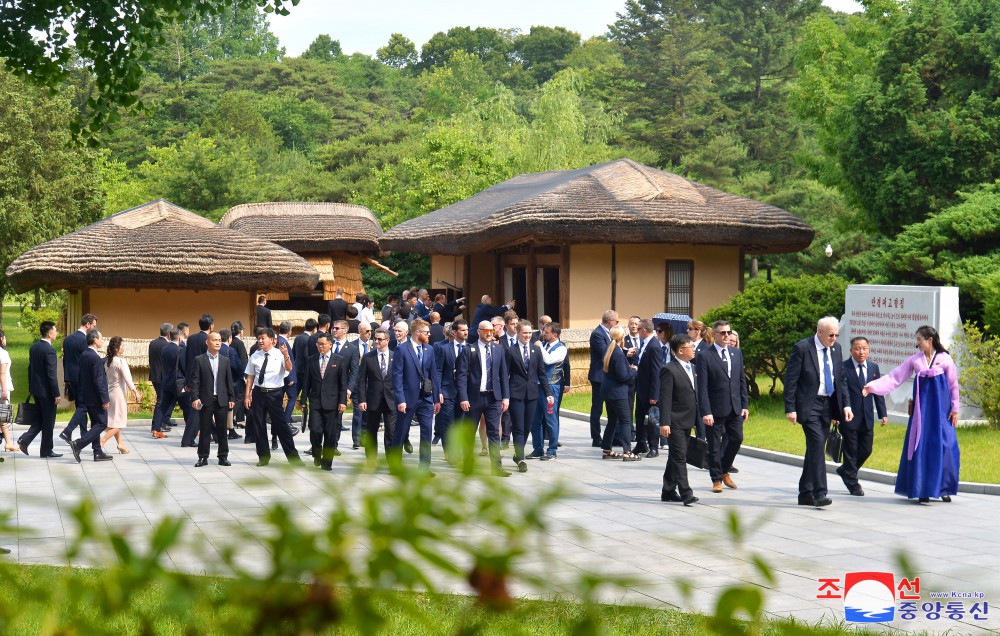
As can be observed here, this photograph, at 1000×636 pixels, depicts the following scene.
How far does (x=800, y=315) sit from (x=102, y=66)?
526 inches

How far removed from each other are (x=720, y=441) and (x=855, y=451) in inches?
61.6

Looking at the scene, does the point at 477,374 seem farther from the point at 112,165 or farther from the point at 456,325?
the point at 112,165

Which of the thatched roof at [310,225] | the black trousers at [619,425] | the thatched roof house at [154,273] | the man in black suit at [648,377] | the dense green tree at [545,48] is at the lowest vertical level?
the black trousers at [619,425]

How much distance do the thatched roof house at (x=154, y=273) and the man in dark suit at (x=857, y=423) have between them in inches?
636

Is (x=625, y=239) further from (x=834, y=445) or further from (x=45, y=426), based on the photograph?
(x=834, y=445)

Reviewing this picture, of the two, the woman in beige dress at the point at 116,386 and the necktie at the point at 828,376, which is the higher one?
the necktie at the point at 828,376

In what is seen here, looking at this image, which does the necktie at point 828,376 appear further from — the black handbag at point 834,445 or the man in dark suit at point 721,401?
the man in dark suit at point 721,401

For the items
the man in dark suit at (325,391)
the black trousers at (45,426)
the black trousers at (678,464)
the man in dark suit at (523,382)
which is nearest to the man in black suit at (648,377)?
the man in dark suit at (523,382)

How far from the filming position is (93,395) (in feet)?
51.3

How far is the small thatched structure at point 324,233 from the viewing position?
39.3 m

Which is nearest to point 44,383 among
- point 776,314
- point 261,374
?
point 261,374

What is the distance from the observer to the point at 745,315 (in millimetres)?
20734

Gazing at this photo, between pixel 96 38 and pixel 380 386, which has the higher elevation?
pixel 96 38

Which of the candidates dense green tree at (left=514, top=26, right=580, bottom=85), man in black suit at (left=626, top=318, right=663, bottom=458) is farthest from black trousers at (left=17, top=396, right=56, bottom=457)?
dense green tree at (left=514, top=26, right=580, bottom=85)
